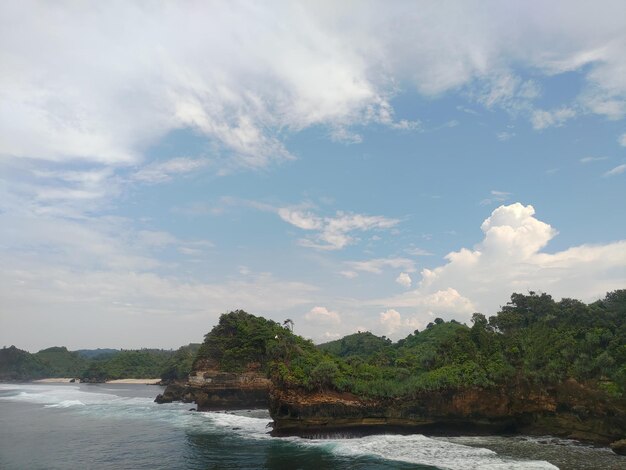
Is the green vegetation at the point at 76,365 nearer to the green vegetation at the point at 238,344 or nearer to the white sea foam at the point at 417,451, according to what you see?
the green vegetation at the point at 238,344

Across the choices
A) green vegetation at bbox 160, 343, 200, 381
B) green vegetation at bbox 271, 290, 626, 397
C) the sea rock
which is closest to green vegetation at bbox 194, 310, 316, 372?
green vegetation at bbox 271, 290, 626, 397

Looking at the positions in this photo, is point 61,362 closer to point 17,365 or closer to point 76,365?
point 76,365

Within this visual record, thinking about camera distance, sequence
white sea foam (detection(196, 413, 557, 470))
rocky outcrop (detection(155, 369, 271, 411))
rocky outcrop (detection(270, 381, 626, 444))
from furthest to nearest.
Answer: rocky outcrop (detection(155, 369, 271, 411))
rocky outcrop (detection(270, 381, 626, 444))
white sea foam (detection(196, 413, 557, 470))

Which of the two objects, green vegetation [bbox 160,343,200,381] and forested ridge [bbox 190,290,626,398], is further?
green vegetation [bbox 160,343,200,381]

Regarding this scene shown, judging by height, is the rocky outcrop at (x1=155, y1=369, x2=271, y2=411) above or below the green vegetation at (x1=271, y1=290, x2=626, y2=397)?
below

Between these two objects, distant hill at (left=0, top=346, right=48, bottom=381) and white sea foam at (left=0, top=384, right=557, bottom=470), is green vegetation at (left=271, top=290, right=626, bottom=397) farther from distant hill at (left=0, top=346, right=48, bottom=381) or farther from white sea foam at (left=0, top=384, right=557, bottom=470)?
distant hill at (left=0, top=346, right=48, bottom=381)

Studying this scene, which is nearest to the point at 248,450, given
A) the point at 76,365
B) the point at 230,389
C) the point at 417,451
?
the point at 417,451

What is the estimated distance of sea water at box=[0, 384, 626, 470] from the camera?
24.8 metres

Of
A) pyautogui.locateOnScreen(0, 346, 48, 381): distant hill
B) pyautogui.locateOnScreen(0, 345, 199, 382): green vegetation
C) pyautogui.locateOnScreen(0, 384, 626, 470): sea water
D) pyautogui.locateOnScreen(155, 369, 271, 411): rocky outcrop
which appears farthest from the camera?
pyautogui.locateOnScreen(0, 346, 48, 381): distant hill

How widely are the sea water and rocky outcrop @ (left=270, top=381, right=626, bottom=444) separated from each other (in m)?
1.73

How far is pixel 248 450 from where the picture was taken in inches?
1161

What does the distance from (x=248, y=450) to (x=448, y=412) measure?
1735 cm

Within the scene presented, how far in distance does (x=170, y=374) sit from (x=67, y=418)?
56853 mm

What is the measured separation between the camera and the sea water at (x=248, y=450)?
24.8m
